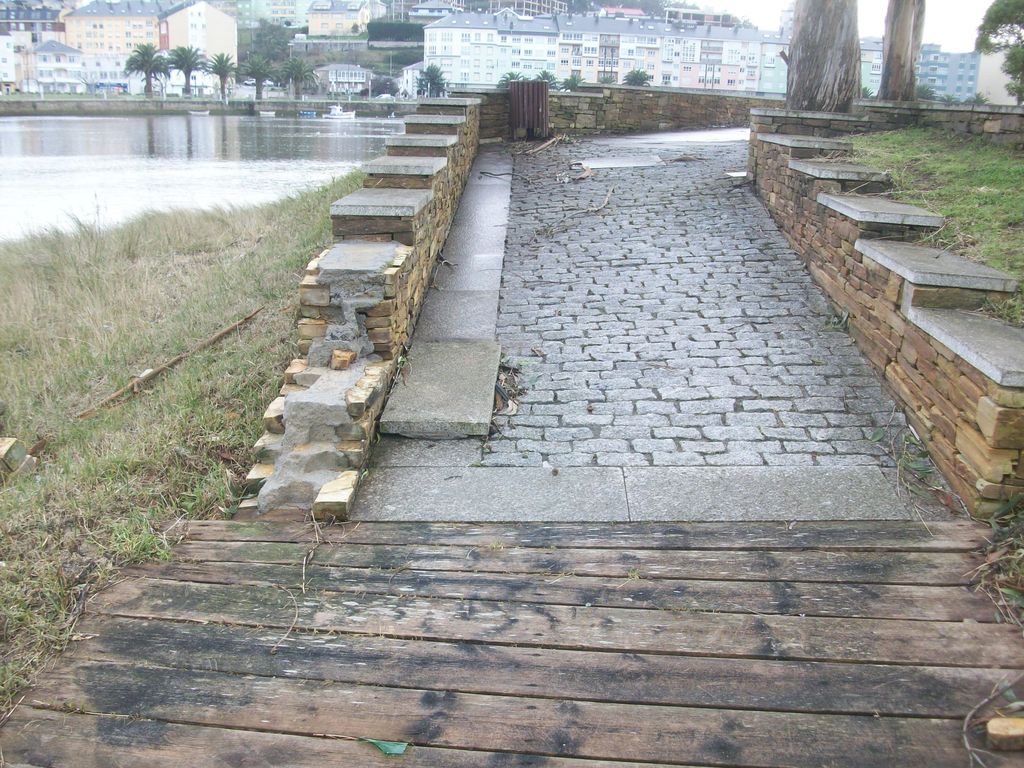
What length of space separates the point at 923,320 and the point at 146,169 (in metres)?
26.8

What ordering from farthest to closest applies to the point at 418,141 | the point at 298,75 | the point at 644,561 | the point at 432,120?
1. the point at 298,75
2. the point at 432,120
3. the point at 418,141
4. the point at 644,561

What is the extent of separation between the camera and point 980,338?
149 inches

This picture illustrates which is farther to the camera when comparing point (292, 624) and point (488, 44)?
point (488, 44)

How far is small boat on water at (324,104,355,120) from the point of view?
2688 inches

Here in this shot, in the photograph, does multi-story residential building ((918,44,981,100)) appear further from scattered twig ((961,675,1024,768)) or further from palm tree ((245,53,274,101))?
palm tree ((245,53,274,101))

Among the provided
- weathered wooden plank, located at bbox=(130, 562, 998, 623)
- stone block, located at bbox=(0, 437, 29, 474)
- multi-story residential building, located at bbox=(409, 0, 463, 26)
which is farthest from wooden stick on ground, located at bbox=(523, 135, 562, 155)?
multi-story residential building, located at bbox=(409, 0, 463, 26)

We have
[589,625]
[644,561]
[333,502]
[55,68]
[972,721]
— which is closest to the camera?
[972,721]

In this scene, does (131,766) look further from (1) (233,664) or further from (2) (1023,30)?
(2) (1023,30)

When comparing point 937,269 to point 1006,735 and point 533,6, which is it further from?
point 533,6

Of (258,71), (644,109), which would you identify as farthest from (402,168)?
(258,71)

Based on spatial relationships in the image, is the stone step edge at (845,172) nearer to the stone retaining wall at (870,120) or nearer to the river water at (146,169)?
the stone retaining wall at (870,120)

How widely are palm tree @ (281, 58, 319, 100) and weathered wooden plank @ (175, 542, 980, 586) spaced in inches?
3366

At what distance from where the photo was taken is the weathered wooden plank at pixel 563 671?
2.56m

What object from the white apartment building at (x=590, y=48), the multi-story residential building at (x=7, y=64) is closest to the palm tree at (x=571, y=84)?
the white apartment building at (x=590, y=48)
